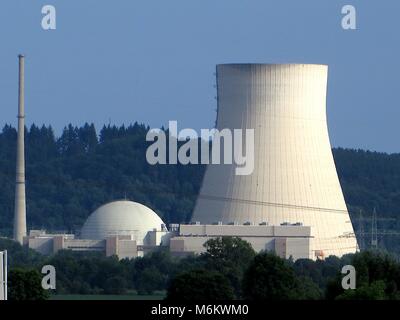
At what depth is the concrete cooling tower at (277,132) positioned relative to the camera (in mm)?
30125

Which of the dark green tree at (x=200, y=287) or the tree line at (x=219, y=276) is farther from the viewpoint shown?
the dark green tree at (x=200, y=287)

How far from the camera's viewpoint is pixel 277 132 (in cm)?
3033

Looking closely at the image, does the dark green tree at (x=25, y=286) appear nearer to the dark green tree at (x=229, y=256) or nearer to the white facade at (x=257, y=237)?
the dark green tree at (x=229, y=256)

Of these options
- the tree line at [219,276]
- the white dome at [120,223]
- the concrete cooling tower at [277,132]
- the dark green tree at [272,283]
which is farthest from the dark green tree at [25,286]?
the white dome at [120,223]

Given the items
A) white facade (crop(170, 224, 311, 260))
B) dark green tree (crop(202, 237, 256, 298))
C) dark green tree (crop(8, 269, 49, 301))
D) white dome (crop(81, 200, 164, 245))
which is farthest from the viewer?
white dome (crop(81, 200, 164, 245))

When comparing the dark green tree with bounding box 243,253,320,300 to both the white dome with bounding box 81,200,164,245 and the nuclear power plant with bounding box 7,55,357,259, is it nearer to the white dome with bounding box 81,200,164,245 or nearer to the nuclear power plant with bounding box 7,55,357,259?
the nuclear power plant with bounding box 7,55,357,259

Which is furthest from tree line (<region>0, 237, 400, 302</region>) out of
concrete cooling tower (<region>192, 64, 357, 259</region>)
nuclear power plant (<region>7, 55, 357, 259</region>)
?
concrete cooling tower (<region>192, 64, 357, 259</region>)

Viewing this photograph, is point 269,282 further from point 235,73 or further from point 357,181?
point 357,181

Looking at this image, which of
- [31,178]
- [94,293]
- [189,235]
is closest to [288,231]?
[189,235]

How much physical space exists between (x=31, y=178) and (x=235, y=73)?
38146mm

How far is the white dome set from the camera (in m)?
41.2

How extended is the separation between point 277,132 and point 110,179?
3852cm

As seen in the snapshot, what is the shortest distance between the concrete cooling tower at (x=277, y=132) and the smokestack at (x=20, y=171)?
9.67m

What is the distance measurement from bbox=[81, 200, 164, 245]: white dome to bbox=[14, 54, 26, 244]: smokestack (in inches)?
63.5
